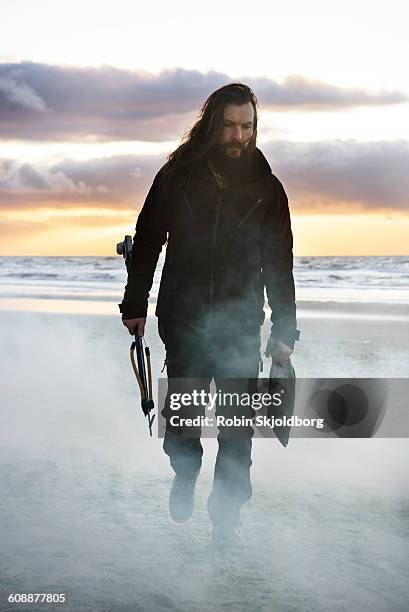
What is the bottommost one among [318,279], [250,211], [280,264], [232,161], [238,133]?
[318,279]

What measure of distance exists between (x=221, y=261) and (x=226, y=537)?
132 centimetres

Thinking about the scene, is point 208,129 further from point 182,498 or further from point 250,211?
point 182,498

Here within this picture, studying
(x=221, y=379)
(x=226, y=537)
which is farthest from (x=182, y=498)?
(x=221, y=379)

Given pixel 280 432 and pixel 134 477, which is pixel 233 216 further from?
pixel 134 477

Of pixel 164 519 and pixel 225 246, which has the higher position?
pixel 225 246

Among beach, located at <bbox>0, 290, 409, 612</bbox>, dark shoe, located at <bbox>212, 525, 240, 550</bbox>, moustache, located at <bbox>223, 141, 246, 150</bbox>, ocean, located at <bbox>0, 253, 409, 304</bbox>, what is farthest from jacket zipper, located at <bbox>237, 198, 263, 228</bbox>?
ocean, located at <bbox>0, 253, 409, 304</bbox>

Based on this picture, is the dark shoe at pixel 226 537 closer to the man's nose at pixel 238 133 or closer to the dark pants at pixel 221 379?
the dark pants at pixel 221 379

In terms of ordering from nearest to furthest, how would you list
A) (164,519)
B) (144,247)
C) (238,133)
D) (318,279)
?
(238,133) < (144,247) < (164,519) < (318,279)

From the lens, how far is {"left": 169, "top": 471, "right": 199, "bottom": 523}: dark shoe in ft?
13.4

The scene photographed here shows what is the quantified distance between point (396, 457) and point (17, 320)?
957 centimetres

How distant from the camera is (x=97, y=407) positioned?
6.99 m

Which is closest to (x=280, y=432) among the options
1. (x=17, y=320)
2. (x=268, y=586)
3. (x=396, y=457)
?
(x=268, y=586)

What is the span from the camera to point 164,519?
420 centimetres

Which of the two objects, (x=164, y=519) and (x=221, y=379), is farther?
(x=164, y=519)
